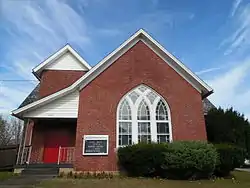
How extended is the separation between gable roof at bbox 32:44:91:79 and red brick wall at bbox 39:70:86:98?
19.9 inches

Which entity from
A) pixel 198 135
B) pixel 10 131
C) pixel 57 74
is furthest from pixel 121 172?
pixel 10 131

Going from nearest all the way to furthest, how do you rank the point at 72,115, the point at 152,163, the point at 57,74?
the point at 152,163 < the point at 72,115 < the point at 57,74

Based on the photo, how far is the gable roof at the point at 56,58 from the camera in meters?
20.5

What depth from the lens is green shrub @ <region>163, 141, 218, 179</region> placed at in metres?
12.4

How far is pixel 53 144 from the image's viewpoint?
56.9 feet

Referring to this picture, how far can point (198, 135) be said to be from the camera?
15.5 m

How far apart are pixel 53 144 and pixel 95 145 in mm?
4057

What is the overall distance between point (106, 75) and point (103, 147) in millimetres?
4423

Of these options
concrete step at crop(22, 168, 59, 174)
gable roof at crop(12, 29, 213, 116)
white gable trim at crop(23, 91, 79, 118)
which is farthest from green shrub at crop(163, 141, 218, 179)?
white gable trim at crop(23, 91, 79, 118)

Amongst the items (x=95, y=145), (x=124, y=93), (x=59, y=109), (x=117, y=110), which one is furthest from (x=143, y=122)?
(x=59, y=109)

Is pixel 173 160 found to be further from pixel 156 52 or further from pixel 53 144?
pixel 53 144

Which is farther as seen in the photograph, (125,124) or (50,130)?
(50,130)

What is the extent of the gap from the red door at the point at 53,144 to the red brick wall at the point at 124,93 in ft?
10.1

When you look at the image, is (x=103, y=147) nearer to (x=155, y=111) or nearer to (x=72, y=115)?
(x=72, y=115)
